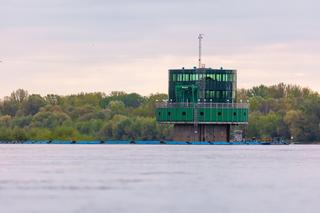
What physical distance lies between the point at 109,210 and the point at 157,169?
4370cm

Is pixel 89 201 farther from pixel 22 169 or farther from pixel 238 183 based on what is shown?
pixel 22 169

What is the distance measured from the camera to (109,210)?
7269 cm

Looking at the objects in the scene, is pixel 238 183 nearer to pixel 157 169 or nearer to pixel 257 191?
pixel 257 191

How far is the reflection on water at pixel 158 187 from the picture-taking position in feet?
247

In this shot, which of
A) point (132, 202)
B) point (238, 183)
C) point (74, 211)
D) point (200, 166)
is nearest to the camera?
point (74, 211)

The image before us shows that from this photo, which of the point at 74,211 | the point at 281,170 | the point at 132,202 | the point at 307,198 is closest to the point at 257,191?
the point at 307,198

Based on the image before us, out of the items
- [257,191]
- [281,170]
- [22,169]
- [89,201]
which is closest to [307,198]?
[257,191]

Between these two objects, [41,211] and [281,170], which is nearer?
[41,211]

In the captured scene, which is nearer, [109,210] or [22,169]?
[109,210]

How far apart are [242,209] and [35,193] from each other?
54.2ft

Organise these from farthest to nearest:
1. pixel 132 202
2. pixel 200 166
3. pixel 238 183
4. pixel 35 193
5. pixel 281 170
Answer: pixel 200 166 < pixel 281 170 < pixel 238 183 < pixel 35 193 < pixel 132 202

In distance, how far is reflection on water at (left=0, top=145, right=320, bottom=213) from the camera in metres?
75.3

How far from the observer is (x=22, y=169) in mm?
116562

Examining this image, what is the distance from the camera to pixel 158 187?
9050cm
